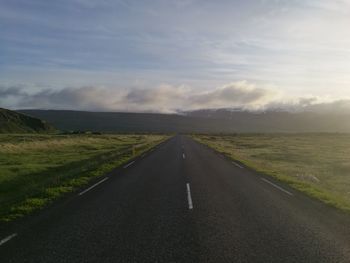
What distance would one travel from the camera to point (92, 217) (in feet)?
33.8

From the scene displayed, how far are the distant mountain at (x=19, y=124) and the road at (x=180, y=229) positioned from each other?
148m

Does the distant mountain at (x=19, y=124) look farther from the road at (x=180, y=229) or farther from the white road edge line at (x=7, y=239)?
the white road edge line at (x=7, y=239)

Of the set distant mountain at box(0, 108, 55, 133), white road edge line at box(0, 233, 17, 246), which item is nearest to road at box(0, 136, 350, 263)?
white road edge line at box(0, 233, 17, 246)

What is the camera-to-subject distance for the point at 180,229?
9023 mm

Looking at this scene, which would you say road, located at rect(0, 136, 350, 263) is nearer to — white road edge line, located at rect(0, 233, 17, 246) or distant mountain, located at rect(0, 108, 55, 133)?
white road edge line, located at rect(0, 233, 17, 246)

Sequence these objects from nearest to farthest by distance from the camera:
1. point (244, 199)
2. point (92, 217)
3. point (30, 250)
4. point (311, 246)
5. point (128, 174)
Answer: point (30, 250) < point (311, 246) < point (92, 217) < point (244, 199) < point (128, 174)

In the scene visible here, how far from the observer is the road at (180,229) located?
7222 mm

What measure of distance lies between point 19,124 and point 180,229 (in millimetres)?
166098

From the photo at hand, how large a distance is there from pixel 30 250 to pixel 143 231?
2.48m

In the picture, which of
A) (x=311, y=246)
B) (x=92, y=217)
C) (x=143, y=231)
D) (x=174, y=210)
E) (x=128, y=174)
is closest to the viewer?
(x=311, y=246)

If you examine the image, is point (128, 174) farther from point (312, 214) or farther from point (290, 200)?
point (312, 214)

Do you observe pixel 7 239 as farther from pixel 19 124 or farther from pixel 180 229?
pixel 19 124

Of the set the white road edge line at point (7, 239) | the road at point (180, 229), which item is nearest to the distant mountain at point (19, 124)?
the road at point (180, 229)

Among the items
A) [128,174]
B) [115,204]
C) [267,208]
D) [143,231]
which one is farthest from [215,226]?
[128,174]
